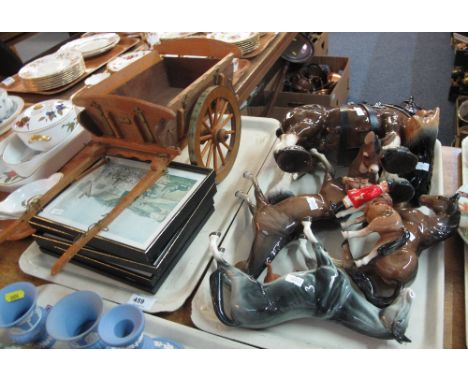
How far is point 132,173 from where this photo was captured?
3.43ft

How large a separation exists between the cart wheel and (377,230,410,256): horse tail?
549 millimetres

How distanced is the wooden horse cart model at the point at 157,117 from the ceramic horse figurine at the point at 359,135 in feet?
0.73

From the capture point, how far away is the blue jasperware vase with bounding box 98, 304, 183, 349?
66 cm

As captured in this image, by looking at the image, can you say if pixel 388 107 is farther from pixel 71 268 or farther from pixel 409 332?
pixel 71 268

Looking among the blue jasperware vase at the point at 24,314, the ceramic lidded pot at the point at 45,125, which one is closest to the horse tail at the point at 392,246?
the blue jasperware vase at the point at 24,314

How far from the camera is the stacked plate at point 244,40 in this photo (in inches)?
63.7

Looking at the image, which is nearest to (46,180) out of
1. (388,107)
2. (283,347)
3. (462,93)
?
(283,347)

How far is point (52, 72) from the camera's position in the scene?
1.62 meters

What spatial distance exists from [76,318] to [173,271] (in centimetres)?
26

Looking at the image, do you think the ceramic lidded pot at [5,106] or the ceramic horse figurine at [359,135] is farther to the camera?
the ceramic lidded pot at [5,106]

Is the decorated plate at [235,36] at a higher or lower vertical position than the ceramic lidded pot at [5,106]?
higher

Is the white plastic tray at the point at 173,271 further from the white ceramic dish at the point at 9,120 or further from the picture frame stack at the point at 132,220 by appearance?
→ the white ceramic dish at the point at 9,120

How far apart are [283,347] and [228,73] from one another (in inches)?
32.4

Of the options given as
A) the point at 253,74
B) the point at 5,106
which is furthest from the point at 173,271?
the point at 5,106
